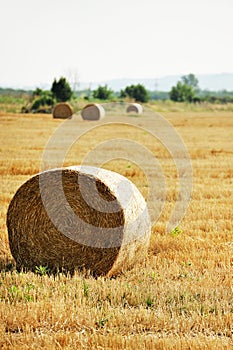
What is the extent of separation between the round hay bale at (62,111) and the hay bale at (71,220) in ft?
103

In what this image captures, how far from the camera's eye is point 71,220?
6.52 metres

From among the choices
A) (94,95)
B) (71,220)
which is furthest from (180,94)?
(71,220)

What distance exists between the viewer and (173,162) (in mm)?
16516

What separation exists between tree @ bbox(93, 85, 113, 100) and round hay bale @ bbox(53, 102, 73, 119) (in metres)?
26.2

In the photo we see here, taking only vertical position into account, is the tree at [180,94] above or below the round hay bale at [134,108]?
above

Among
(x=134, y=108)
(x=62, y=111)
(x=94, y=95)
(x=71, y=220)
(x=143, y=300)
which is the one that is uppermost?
(x=94, y=95)

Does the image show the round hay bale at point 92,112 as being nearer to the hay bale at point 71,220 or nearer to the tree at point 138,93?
the hay bale at point 71,220

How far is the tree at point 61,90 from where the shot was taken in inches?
2055

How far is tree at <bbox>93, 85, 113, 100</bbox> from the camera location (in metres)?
63.9

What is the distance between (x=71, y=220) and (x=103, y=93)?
58147 mm

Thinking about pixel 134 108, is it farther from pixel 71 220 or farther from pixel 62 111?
pixel 71 220

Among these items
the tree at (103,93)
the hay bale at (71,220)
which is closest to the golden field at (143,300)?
the hay bale at (71,220)

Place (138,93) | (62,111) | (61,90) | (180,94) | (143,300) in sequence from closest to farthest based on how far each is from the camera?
(143,300), (62,111), (61,90), (138,93), (180,94)

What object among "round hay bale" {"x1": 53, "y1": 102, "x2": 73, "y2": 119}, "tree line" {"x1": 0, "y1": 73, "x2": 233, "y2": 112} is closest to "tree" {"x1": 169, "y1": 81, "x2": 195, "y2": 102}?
"tree line" {"x1": 0, "y1": 73, "x2": 233, "y2": 112}
